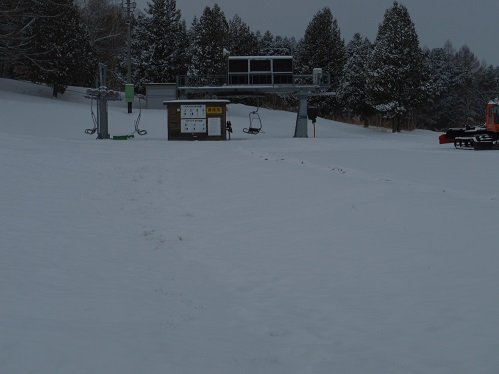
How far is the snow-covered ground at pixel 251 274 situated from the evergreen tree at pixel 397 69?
1622 inches

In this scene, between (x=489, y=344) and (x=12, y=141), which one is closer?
(x=489, y=344)

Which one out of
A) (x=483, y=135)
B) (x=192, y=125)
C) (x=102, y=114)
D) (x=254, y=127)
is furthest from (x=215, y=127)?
(x=483, y=135)

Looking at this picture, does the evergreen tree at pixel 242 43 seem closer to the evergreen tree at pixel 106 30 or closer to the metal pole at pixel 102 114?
the evergreen tree at pixel 106 30

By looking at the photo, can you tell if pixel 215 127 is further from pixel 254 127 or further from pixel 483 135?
pixel 483 135

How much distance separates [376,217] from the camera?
1073 cm

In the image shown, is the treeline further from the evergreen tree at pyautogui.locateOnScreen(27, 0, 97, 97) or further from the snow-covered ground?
the snow-covered ground

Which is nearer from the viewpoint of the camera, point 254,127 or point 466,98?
point 254,127

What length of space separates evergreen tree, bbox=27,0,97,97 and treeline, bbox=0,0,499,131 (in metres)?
0.08

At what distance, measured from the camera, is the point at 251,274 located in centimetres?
840

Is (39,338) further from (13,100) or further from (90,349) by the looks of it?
(13,100)

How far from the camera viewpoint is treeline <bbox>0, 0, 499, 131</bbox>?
2014 inches

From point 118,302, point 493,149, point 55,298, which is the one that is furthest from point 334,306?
point 493,149

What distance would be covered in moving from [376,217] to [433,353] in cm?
532

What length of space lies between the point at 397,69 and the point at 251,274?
51338mm
